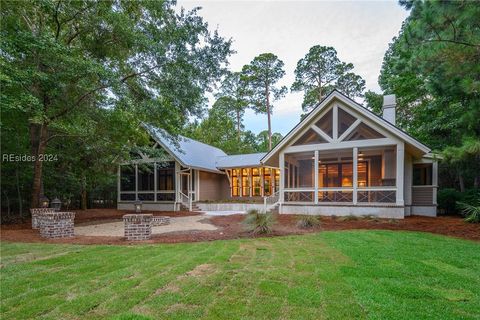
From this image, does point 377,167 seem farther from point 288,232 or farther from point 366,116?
point 288,232

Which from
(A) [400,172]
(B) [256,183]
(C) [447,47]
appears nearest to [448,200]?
(A) [400,172]

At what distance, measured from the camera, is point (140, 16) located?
38.8ft

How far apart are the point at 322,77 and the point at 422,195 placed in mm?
17373

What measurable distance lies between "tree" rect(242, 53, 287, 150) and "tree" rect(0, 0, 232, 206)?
635 inches

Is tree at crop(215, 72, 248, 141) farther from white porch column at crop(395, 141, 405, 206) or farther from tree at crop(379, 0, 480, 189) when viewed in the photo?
tree at crop(379, 0, 480, 189)

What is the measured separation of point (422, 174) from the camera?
1386cm

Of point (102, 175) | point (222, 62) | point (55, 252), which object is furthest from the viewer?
point (102, 175)

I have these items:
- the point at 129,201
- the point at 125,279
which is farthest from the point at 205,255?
the point at 129,201

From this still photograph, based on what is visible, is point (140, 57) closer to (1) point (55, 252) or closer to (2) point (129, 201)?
(1) point (55, 252)

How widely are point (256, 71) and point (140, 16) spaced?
17353mm

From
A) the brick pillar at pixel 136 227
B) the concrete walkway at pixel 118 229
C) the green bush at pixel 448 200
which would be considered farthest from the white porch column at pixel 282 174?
the green bush at pixel 448 200

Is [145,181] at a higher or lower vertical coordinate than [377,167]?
lower

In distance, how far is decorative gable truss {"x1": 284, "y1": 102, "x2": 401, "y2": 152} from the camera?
11586 mm

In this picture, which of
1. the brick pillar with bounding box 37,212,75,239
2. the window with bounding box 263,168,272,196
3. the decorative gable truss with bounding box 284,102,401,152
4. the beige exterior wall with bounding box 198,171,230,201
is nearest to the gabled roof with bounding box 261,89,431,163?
the decorative gable truss with bounding box 284,102,401,152
